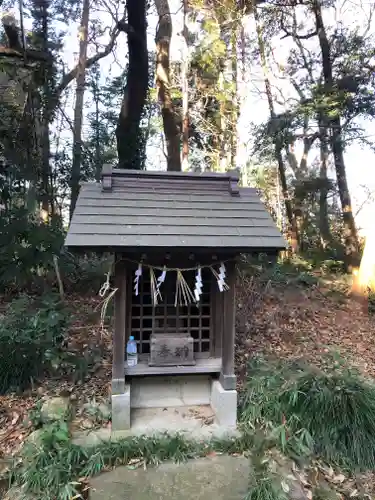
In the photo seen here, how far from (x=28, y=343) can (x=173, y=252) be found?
7.80ft

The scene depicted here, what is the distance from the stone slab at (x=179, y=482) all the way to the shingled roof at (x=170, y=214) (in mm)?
2066

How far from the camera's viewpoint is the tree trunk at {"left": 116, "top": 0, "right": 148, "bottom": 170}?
8758mm

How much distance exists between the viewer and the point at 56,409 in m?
4.20

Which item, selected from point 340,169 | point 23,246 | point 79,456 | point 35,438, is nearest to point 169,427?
point 79,456

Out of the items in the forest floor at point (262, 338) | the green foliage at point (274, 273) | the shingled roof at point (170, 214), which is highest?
the shingled roof at point (170, 214)

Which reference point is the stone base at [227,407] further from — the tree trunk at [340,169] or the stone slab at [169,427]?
the tree trunk at [340,169]

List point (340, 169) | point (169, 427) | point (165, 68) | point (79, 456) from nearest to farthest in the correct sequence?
point (79, 456)
point (169, 427)
point (340, 169)
point (165, 68)

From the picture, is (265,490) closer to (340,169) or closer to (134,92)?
(134,92)

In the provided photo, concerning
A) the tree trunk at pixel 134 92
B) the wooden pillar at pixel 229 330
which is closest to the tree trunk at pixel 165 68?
the tree trunk at pixel 134 92

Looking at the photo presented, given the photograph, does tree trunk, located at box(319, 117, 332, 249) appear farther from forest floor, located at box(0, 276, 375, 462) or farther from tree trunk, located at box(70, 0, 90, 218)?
tree trunk, located at box(70, 0, 90, 218)

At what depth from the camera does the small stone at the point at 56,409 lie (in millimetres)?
4059

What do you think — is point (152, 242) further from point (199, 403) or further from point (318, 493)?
point (318, 493)

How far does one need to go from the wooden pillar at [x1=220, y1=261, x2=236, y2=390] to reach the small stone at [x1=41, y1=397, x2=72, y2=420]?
A: 175 centimetres

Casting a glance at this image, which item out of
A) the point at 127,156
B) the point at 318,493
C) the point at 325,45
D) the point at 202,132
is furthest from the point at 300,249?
the point at 318,493
